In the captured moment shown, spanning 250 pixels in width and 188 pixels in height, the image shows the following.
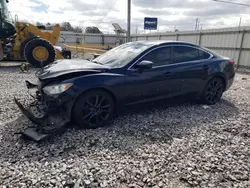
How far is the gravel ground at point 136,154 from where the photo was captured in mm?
2461

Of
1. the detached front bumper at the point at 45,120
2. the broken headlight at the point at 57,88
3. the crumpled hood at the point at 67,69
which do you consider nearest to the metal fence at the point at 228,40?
the crumpled hood at the point at 67,69

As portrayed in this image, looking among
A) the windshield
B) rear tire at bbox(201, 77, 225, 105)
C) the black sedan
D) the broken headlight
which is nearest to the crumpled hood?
the black sedan

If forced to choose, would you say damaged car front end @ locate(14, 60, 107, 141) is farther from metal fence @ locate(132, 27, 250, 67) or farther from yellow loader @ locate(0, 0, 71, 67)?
metal fence @ locate(132, 27, 250, 67)

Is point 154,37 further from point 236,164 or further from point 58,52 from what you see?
point 236,164

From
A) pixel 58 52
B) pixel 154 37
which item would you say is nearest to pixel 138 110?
pixel 58 52

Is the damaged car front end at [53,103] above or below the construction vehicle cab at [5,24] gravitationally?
below

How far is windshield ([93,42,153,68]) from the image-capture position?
4121 millimetres

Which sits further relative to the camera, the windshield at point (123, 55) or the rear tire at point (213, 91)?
the rear tire at point (213, 91)

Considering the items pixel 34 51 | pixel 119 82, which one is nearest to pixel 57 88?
pixel 119 82

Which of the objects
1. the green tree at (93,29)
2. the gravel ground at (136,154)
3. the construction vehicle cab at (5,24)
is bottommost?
the gravel ground at (136,154)

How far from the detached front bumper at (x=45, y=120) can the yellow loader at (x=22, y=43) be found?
730 centimetres

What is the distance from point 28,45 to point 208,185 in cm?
975

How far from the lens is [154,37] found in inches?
798

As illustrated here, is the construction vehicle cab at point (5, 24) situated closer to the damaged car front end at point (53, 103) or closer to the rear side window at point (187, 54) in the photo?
the damaged car front end at point (53, 103)
